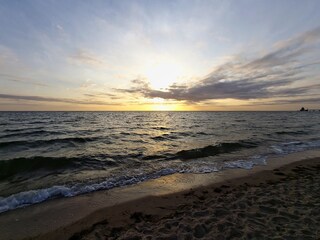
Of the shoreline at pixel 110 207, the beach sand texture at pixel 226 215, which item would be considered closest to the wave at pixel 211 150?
the shoreline at pixel 110 207

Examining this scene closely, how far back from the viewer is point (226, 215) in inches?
198

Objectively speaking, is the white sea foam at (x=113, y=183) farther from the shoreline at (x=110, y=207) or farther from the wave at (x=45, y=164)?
the wave at (x=45, y=164)

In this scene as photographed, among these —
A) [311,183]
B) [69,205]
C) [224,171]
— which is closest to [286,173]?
[311,183]

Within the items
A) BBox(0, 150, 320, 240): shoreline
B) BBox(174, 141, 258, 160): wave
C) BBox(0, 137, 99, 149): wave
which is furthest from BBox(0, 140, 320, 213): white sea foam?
BBox(0, 137, 99, 149): wave

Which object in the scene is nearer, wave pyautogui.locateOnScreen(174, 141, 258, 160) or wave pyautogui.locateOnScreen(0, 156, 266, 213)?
wave pyautogui.locateOnScreen(0, 156, 266, 213)

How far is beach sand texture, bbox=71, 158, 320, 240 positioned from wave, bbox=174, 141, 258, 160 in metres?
5.64

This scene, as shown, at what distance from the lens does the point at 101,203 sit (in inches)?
248

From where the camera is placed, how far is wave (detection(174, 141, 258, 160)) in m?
13.0

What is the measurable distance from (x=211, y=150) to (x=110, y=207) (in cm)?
980

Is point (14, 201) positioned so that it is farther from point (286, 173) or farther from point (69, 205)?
point (286, 173)

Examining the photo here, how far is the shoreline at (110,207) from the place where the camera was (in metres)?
4.91

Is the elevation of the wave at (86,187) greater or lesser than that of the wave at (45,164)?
greater

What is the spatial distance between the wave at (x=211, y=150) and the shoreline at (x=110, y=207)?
160 inches

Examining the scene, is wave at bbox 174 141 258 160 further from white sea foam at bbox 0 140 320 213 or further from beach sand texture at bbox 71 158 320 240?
beach sand texture at bbox 71 158 320 240
